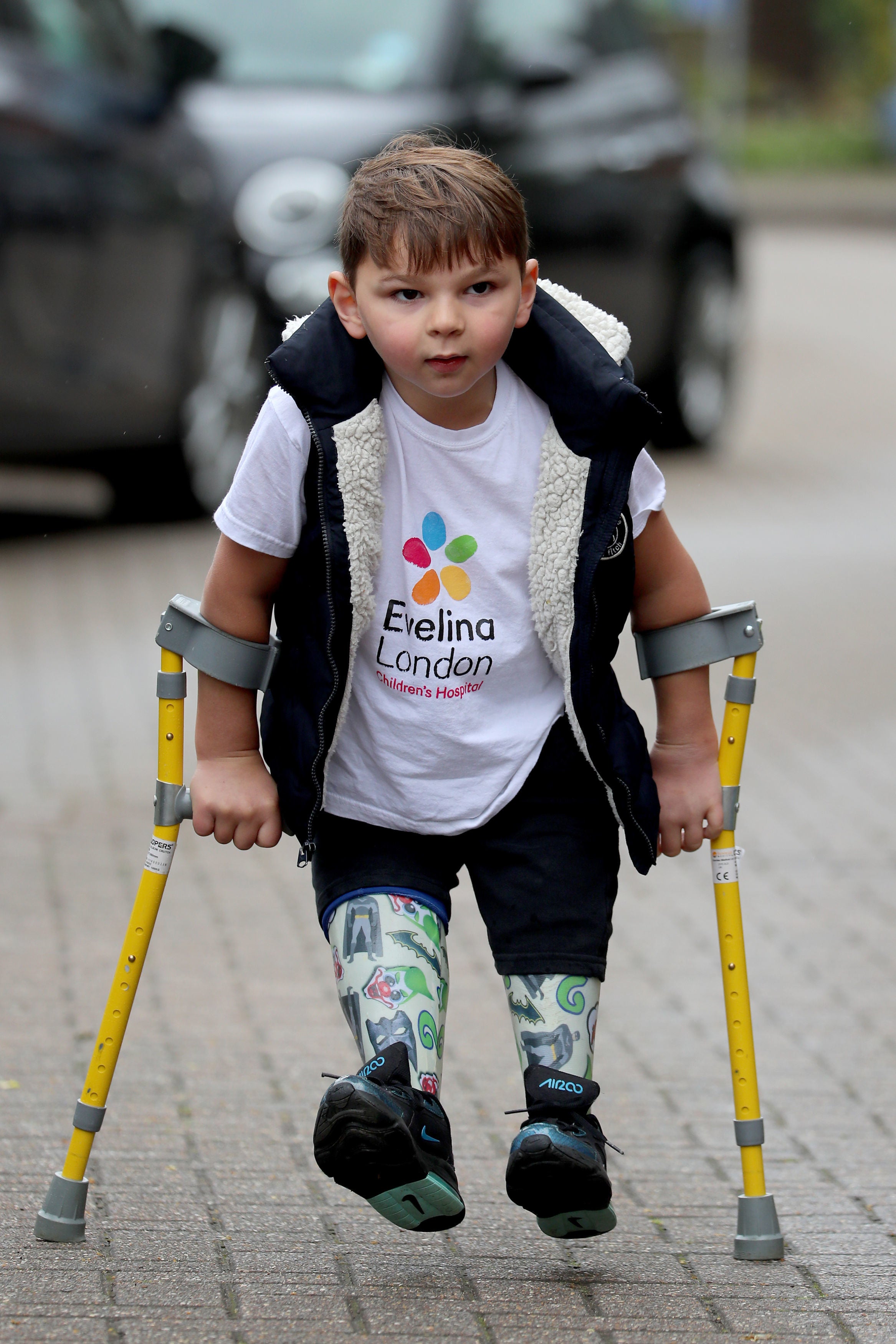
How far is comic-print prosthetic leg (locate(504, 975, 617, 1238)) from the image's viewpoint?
3.05 meters

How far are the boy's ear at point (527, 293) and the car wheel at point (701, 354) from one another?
28.2 feet

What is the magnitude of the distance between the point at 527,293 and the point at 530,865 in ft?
2.60

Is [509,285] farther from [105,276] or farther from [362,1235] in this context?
[105,276]

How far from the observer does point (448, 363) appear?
3.01m

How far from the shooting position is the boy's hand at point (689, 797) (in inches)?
131

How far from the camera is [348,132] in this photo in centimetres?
941

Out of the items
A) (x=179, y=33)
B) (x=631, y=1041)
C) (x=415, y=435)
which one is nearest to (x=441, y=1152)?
(x=415, y=435)

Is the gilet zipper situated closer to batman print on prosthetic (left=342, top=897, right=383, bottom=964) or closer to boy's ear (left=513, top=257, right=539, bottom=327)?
batman print on prosthetic (left=342, top=897, right=383, bottom=964)

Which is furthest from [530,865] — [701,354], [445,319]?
[701,354]

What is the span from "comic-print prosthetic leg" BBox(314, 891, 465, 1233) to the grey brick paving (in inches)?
7.4

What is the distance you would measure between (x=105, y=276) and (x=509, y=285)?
5.89 meters

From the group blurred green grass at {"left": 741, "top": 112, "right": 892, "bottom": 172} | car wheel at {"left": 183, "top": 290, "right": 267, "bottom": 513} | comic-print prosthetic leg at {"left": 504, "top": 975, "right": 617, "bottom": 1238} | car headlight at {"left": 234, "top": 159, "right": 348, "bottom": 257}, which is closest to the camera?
comic-print prosthetic leg at {"left": 504, "top": 975, "right": 617, "bottom": 1238}

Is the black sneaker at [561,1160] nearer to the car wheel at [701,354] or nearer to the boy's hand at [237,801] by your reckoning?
the boy's hand at [237,801]

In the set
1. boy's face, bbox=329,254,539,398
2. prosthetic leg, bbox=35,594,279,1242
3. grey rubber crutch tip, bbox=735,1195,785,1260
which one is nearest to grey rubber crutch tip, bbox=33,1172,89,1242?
prosthetic leg, bbox=35,594,279,1242
